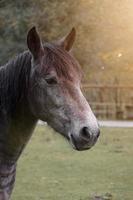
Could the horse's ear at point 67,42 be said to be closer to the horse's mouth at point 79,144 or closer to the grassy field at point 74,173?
the horse's mouth at point 79,144

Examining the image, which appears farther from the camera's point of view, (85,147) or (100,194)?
(100,194)

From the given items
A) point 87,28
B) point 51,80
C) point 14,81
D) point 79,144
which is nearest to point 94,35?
point 87,28

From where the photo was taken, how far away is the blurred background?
19.0 meters

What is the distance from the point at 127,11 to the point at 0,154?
14819 millimetres

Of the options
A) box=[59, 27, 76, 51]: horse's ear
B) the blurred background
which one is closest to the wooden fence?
the blurred background

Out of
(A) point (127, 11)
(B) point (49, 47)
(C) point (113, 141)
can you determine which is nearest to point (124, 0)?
(A) point (127, 11)

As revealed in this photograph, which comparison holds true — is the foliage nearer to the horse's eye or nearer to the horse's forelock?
the horse's forelock

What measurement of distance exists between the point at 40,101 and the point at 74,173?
5.54m

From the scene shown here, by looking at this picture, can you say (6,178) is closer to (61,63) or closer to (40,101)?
(40,101)

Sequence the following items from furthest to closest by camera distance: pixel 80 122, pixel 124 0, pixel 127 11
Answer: pixel 127 11 → pixel 124 0 → pixel 80 122

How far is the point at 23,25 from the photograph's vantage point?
24.2 metres

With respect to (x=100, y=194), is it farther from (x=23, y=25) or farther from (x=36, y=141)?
(x=23, y=25)

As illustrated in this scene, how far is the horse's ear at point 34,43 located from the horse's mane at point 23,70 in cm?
6

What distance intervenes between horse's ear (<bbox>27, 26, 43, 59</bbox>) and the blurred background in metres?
13.4
